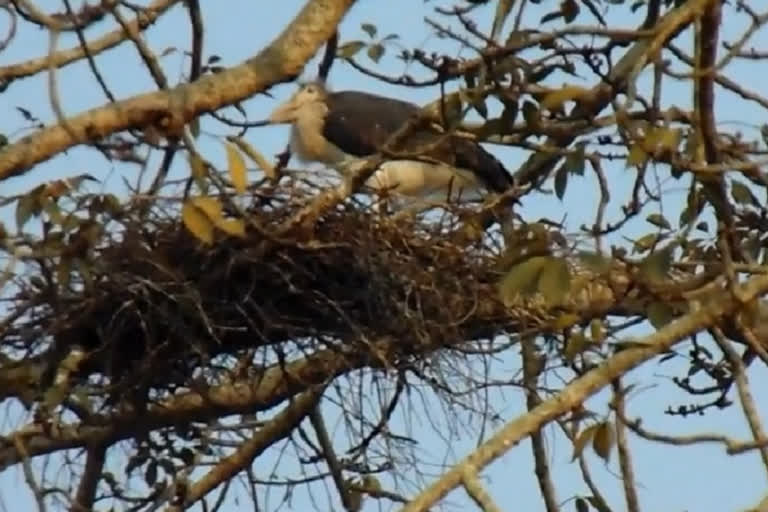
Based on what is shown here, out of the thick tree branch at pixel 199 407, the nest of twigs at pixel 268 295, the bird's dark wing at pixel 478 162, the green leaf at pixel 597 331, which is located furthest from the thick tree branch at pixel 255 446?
the green leaf at pixel 597 331

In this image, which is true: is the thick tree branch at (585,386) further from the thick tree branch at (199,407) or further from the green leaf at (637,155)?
the thick tree branch at (199,407)

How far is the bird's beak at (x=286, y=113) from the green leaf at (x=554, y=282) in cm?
378

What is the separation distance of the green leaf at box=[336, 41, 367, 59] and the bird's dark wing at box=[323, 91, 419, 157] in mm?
1482

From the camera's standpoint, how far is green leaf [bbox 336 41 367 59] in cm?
480

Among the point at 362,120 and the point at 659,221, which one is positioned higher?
the point at 362,120

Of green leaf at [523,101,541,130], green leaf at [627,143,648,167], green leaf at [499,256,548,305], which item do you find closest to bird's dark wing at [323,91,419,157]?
green leaf at [523,101,541,130]

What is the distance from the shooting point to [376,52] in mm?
4691

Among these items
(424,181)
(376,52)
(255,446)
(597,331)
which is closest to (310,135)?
(424,181)

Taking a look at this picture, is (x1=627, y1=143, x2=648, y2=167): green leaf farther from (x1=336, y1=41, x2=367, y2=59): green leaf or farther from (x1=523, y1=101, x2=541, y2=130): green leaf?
(x1=336, y1=41, x2=367, y2=59): green leaf

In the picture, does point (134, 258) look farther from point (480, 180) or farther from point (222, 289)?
point (480, 180)

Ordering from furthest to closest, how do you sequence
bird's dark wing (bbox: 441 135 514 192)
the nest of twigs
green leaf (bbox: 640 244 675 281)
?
bird's dark wing (bbox: 441 135 514 192) < the nest of twigs < green leaf (bbox: 640 244 675 281)

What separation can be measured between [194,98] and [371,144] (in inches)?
96.7

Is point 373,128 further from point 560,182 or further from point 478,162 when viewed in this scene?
point 560,182

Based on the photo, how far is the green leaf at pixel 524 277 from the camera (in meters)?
3.15
